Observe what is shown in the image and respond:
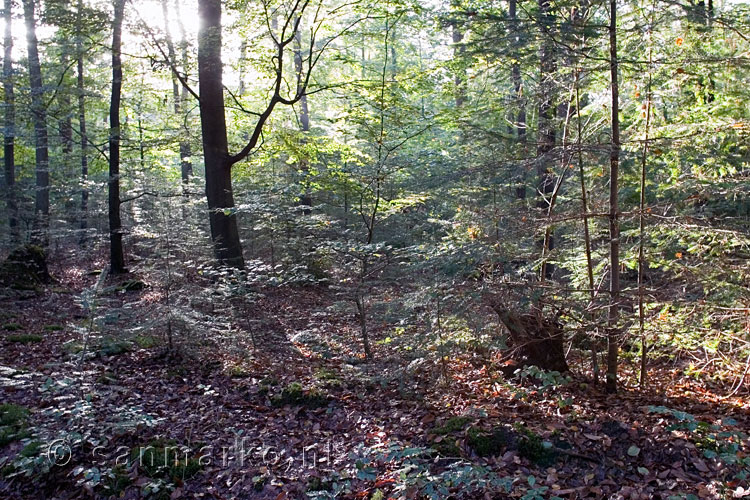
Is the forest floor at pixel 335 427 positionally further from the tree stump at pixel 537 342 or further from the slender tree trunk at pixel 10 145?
the slender tree trunk at pixel 10 145

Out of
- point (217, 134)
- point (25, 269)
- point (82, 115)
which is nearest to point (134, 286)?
point (25, 269)

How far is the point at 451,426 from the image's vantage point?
4684 mm

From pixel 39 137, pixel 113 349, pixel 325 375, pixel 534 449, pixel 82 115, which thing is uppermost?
pixel 82 115

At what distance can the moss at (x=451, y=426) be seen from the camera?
4.63 m

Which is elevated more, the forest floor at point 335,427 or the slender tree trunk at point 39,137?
the slender tree trunk at point 39,137

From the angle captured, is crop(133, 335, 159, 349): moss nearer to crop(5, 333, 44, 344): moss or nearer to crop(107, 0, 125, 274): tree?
crop(5, 333, 44, 344): moss

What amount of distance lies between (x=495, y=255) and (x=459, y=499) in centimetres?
229

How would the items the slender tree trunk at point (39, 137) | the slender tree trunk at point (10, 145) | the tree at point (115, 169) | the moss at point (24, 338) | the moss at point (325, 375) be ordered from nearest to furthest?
the moss at point (325, 375) → the moss at point (24, 338) → the tree at point (115, 169) → the slender tree trunk at point (39, 137) → the slender tree trunk at point (10, 145)

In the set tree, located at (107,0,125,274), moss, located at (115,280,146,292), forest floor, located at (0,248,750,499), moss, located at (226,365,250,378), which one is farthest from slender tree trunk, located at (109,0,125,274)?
moss, located at (226,365,250,378)

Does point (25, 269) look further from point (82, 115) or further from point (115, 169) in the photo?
point (82, 115)

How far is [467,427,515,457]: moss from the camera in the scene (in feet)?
14.2

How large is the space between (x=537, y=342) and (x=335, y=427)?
8.41 feet

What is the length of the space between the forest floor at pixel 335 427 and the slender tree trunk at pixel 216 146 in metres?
2.23

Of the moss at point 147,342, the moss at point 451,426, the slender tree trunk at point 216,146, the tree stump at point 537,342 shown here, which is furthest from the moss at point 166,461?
the slender tree trunk at point 216,146
